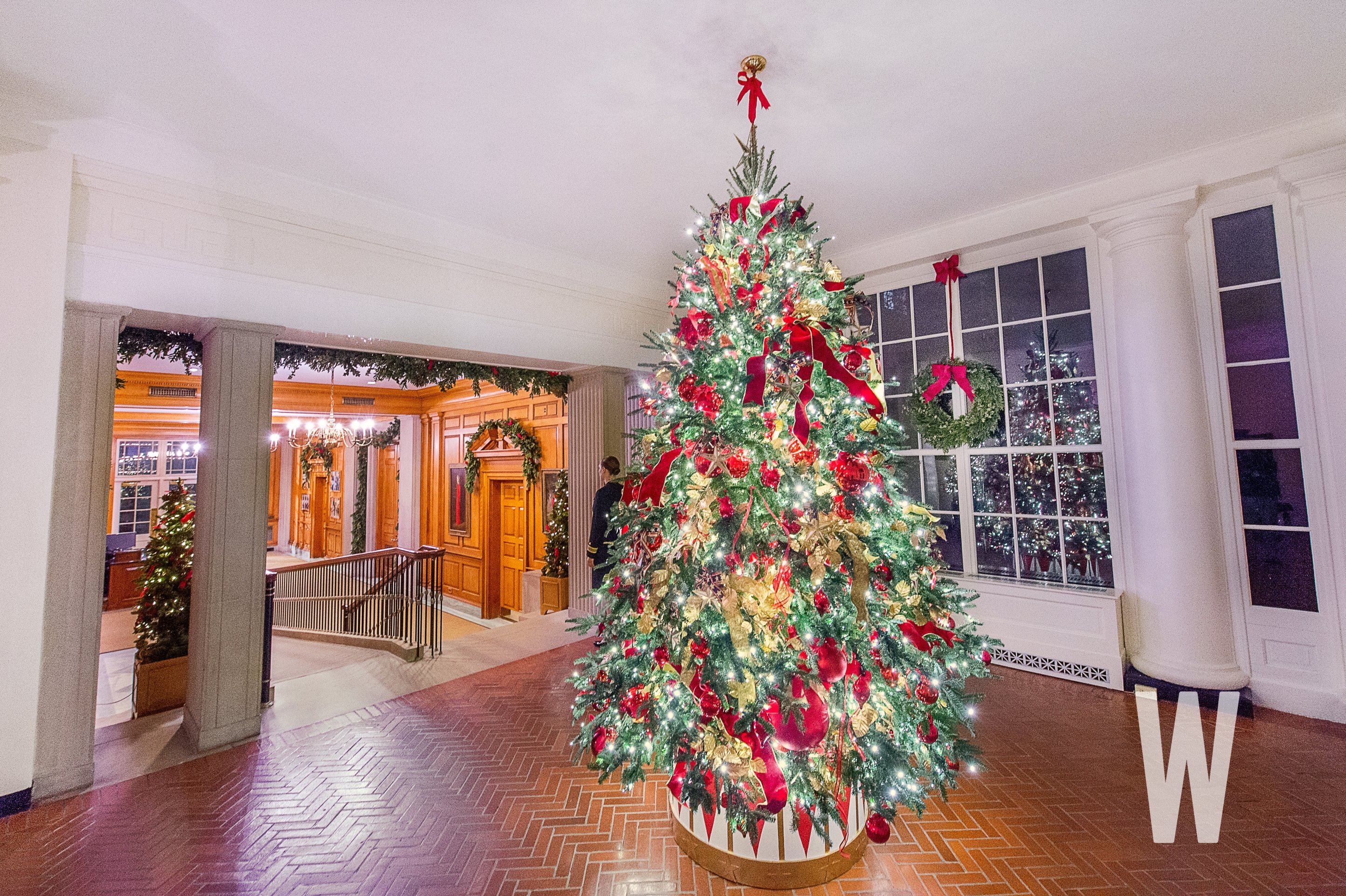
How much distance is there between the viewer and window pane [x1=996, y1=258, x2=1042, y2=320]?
4.61m

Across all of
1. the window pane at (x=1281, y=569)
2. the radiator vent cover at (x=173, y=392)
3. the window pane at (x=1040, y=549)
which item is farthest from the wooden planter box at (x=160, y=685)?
the window pane at (x=1281, y=569)

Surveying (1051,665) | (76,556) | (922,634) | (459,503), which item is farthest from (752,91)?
(459,503)

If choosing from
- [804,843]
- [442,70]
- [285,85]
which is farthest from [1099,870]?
[285,85]

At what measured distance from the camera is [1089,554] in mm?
4305

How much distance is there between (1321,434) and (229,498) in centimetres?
705

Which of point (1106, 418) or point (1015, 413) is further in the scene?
point (1015, 413)

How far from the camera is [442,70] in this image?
2777 mm

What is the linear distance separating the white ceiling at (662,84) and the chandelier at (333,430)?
447 centimetres

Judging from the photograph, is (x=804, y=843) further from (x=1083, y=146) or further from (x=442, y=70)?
(x=1083, y=146)

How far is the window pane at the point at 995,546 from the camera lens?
4.70 metres

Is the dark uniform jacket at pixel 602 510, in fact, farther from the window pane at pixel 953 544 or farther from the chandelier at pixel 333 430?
the chandelier at pixel 333 430

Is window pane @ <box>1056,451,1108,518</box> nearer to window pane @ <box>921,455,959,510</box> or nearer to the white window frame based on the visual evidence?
the white window frame

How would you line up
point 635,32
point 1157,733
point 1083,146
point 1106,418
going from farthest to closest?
point 1106,418 < point 1083,146 < point 1157,733 < point 635,32

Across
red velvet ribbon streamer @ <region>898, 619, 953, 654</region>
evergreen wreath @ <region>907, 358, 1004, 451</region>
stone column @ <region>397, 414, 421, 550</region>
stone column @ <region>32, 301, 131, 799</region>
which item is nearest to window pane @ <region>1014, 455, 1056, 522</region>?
evergreen wreath @ <region>907, 358, 1004, 451</region>
